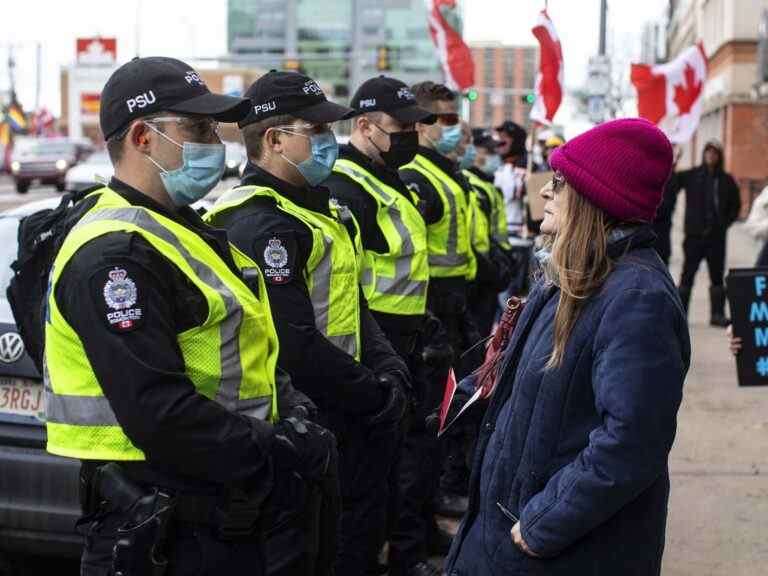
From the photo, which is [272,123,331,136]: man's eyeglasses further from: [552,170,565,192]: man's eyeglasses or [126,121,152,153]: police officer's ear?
[552,170,565,192]: man's eyeglasses

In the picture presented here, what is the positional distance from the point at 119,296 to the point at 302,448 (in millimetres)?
622

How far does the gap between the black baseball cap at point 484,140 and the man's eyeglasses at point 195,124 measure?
917cm

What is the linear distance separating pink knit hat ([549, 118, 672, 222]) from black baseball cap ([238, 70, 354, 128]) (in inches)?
61.3

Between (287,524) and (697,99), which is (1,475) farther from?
(697,99)

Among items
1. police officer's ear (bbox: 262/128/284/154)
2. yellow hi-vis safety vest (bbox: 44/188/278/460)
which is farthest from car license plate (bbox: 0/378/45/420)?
yellow hi-vis safety vest (bbox: 44/188/278/460)

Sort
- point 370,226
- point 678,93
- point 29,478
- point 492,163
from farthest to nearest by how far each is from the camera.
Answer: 1. point 678,93
2. point 492,163
3. point 370,226
4. point 29,478

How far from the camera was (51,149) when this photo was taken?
46156 millimetres

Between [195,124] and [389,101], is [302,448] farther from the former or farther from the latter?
[389,101]

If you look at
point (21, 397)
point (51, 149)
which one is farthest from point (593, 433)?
point (51, 149)

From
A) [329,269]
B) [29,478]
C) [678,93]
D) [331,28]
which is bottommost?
[29,478]

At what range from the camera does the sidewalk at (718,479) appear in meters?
6.08

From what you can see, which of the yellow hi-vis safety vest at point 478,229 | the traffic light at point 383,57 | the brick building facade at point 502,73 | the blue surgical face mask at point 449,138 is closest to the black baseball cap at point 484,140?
the yellow hi-vis safety vest at point 478,229

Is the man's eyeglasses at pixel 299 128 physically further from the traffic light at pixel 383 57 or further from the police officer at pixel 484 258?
the traffic light at pixel 383 57

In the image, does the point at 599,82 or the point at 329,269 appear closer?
the point at 329,269
